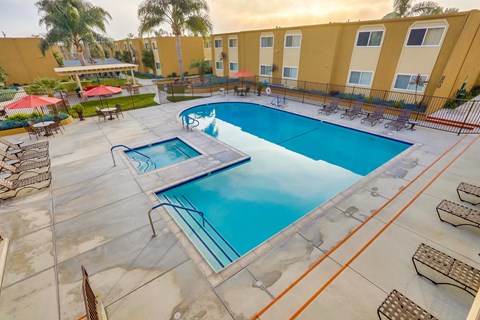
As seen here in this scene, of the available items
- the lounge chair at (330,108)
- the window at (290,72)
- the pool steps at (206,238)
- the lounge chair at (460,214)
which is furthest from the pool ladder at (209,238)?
the window at (290,72)

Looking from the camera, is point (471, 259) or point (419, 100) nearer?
point (471, 259)

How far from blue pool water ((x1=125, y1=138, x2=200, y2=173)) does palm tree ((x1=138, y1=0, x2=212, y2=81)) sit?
17966 millimetres

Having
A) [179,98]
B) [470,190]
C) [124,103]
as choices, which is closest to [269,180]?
[470,190]

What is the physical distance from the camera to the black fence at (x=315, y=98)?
1475 centimetres

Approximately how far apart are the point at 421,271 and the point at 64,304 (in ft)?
26.4

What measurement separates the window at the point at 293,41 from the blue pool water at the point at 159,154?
55.4 feet

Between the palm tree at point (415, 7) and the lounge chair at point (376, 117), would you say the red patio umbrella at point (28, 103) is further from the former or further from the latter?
the palm tree at point (415, 7)

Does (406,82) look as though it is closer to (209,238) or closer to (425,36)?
(425,36)

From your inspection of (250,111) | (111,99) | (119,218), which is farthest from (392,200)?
(111,99)

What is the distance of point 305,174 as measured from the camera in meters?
10.6

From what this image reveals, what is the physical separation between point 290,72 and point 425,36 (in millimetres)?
11634

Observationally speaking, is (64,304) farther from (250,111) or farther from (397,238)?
(250,111)

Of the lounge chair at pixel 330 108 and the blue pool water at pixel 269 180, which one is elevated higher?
the lounge chair at pixel 330 108

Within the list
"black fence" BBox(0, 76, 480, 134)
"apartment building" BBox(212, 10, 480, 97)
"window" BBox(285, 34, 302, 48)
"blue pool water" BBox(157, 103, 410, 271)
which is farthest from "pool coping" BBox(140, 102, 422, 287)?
"window" BBox(285, 34, 302, 48)
